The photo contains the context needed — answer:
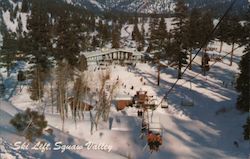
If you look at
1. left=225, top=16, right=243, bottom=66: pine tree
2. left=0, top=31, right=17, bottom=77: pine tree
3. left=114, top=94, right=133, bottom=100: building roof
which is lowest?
left=114, top=94, right=133, bottom=100: building roof

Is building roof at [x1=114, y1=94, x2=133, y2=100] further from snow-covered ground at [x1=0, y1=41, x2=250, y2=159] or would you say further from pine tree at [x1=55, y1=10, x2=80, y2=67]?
pine tree at [x1=55, y1=10, x2=80, y2=67]

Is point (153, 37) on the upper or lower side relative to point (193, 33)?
lower

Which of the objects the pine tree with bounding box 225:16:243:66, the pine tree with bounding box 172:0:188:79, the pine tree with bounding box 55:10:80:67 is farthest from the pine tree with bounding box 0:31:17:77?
the pine tree with bounding box 225:16:243:66

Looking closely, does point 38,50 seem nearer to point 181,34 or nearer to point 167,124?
point 167,124

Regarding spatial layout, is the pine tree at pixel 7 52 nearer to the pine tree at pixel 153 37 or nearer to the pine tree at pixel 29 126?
the pine tree at pixel 153 37

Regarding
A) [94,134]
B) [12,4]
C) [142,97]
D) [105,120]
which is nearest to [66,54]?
[142,97]

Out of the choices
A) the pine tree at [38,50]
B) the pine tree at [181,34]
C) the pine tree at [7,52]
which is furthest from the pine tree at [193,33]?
the pine tree at [7,52]

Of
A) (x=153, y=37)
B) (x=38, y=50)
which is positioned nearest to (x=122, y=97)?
(x=38, y=50)

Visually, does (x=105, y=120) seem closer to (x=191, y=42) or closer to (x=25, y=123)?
(x=25, y=123)
